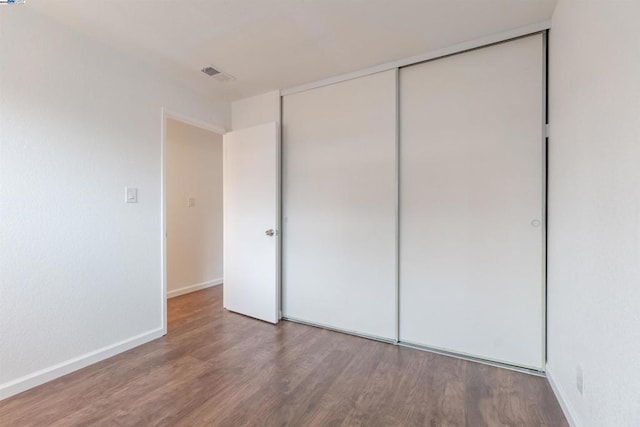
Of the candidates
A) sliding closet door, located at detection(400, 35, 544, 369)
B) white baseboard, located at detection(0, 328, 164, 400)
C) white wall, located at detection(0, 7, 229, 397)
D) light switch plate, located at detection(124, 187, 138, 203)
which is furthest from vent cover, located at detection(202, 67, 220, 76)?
white baseboard, located at detection(0, 328, 164, 400)

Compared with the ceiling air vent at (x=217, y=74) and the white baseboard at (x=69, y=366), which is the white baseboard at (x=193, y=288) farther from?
the ceiling air vent at (x=217, y=74)

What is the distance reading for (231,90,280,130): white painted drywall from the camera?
3.08m

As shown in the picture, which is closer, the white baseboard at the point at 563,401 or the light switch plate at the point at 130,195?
the white baseboard at the point at 563,401

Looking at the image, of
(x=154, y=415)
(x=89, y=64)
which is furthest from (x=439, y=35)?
(x=154, y=415)

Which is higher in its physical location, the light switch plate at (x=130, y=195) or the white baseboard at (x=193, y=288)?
the light switch plate at (x=130, y=195)

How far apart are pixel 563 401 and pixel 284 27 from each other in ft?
9.53

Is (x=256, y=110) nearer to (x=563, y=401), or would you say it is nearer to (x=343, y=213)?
(x=343, y=213)

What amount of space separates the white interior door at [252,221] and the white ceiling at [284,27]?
792 mm

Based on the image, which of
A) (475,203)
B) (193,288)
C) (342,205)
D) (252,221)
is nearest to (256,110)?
(252,221)

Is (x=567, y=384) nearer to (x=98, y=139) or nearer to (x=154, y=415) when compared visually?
(x=154, y=415)

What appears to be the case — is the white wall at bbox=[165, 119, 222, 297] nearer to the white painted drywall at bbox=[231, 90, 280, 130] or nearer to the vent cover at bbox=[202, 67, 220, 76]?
the white painted drywall at bbox=[231, 90, 280, 130]

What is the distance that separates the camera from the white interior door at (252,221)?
9.66 ft

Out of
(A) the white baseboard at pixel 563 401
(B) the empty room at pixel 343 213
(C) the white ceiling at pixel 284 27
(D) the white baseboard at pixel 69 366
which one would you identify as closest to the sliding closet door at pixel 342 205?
(B) the empty room at pixel 343 213

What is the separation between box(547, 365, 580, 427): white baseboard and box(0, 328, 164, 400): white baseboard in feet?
9.79
